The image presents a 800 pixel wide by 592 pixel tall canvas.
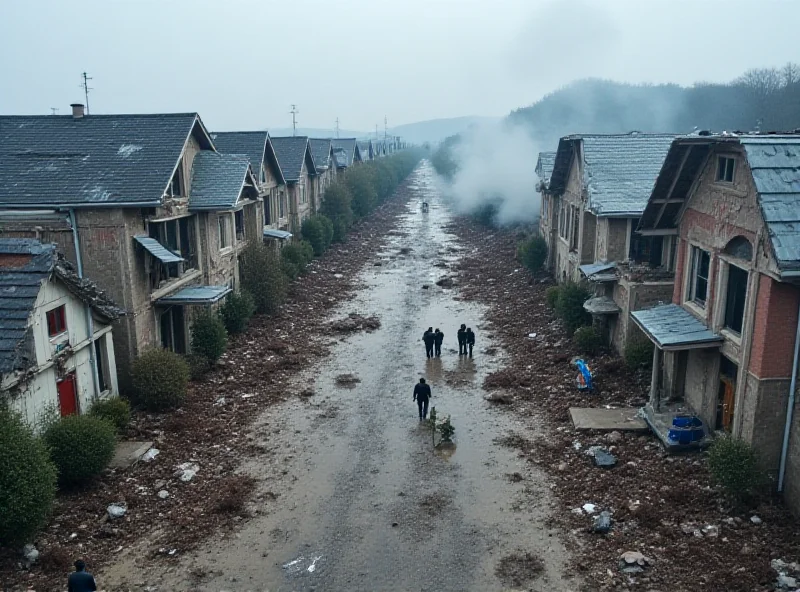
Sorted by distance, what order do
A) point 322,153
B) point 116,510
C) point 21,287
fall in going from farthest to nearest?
point 322,153 → point 21,287 → point 116,510

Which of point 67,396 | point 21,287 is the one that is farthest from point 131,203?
point 67,396

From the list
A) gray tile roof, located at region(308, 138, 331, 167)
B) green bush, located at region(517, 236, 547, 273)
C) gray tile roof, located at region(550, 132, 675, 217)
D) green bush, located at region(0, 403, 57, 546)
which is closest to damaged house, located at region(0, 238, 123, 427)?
green bush, located at region(0, 403, 57, 546)

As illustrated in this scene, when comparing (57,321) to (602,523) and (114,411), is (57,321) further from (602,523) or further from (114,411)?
(602,523)

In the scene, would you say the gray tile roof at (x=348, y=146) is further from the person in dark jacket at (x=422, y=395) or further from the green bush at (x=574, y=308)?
the person in dark jacket at (x=422, y=395)

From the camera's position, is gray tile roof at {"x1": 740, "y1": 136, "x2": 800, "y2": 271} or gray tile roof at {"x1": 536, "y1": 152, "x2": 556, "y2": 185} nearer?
gray tile roof at {"x1": 740, "y1": 136, "x2": 800, "y2": 271}

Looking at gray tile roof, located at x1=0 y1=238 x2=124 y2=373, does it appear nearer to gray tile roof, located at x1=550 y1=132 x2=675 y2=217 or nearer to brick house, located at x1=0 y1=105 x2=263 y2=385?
brick house, located at x1=0 y1=105 x2=263 y2=385

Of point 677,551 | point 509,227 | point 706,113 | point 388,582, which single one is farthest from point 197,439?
point 706,113

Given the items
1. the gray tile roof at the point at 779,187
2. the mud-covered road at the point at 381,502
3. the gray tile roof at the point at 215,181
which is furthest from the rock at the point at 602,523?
the gray tile roof at the point at 215,181
